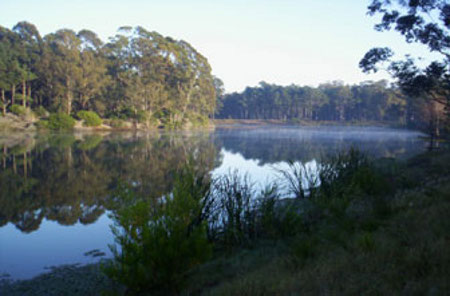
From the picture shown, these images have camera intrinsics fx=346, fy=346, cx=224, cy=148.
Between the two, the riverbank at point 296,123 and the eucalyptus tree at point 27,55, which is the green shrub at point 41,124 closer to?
the eucalyptus tree at point 27,55

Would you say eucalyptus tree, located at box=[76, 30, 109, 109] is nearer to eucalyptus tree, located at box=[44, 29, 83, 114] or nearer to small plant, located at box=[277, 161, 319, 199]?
eucalyptus tree, located at box=[44, 29, 83, 114]

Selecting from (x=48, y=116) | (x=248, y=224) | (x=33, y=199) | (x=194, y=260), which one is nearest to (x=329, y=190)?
(x=248, y=224)

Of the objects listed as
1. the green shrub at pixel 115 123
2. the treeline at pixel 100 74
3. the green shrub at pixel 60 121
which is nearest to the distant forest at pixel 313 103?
the treeline at pixel 100 74

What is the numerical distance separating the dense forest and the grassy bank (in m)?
86.9

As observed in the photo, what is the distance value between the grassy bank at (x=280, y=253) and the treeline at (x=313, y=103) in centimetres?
8773

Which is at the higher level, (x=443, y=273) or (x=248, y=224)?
(x=443, y=273)

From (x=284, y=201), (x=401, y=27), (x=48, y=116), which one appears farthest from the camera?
(x=48, y=116)

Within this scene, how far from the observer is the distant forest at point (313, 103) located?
90500 mm

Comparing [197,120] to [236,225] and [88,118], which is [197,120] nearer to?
[88,118]

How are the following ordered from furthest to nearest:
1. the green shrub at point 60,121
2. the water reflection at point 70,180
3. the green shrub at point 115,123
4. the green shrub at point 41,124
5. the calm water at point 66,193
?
the green shrub at point 115,123 → the green shrub at point 60,121 → the green shrub at point 41,124 → the water reflection at point 70,180 → the calm water at point 66,193

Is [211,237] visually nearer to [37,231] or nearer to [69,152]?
[37,231]

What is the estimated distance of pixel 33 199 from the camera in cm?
1016

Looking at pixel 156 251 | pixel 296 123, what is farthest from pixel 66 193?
pixel 296 123

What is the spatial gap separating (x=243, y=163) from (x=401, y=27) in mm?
10843
